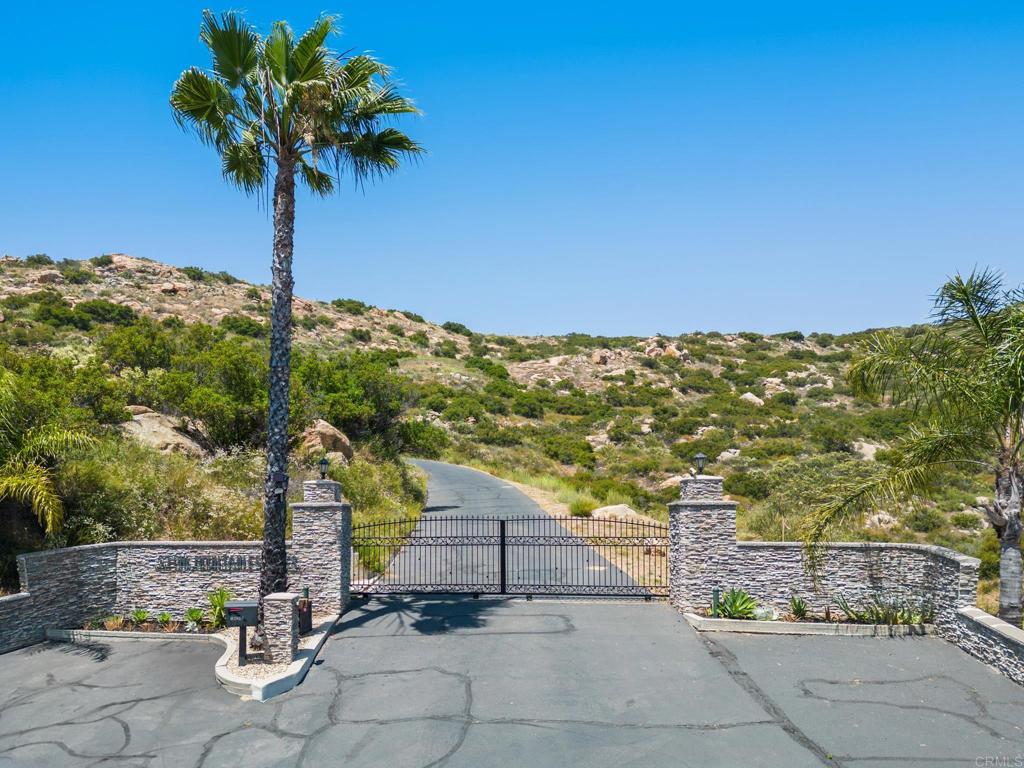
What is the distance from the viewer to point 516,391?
68750 millimetres

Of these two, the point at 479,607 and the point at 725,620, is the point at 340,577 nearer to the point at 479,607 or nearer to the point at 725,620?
the point at 479,607

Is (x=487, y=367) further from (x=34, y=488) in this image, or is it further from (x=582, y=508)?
(x=34, y=488)

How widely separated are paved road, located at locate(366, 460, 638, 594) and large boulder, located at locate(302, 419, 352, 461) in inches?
157

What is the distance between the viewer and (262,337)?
59.4m

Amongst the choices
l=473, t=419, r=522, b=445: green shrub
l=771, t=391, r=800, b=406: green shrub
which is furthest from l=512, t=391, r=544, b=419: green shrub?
l=771, t=391, r=800, b=406: green shrub

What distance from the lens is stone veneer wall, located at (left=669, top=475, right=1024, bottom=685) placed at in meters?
12.6

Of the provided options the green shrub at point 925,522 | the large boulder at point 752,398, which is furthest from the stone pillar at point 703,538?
the large boulder at point 752,398

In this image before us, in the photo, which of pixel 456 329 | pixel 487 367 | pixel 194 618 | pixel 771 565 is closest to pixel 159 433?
pixel 194 618

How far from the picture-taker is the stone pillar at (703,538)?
42.9 ft

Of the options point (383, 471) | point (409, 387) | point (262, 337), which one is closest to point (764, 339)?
point (262, 337)

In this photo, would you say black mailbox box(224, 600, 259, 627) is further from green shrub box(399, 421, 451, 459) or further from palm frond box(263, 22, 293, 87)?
green shrub box(399, 421, 451, 459)

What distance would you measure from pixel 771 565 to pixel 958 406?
4.18 metres

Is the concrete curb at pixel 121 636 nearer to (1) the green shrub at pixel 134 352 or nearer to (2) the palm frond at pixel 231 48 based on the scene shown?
(2) the palm frond at pixel 231 48

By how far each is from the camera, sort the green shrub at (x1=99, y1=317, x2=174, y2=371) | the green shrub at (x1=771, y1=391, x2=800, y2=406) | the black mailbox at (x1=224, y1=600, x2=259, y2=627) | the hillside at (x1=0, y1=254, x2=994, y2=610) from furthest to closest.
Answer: the green shrub at (x1=771, y1=391, x2=800, y2=406)
the green shrub at (x1=99, y1=317, x2=174, y2=371)
the hillside at (x1=0, y1=254, x2=994, y2=610)
the black mailbox at (x1=224, y1=600, x2=259, y2=627)
